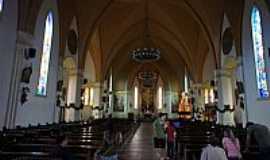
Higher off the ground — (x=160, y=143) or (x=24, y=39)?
(x=24, y=39)

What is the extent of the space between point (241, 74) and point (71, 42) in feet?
37.9

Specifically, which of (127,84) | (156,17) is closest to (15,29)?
(156,17)

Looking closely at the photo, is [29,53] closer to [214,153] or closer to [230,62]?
[214,153]

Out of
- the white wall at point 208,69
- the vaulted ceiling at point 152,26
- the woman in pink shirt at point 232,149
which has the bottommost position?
the woman in pink shirt at point 232,149

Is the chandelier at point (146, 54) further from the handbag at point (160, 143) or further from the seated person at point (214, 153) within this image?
the seated person at point (214, 153)

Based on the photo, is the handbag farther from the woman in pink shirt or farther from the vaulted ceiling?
the vaulted ceiling

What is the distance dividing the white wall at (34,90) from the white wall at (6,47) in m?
0.78

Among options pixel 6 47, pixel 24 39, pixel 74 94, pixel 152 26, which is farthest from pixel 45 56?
pixel 152 26

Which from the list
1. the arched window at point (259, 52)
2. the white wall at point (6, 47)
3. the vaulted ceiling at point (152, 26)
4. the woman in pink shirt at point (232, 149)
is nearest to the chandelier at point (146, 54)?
the vaulted ceiling at point (152, 26)

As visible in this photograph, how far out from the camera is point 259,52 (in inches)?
492

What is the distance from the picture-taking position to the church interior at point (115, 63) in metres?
7.87

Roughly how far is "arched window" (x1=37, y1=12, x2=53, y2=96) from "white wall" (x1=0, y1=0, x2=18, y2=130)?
282 centimetres

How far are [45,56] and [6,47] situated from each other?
3451 millimetres

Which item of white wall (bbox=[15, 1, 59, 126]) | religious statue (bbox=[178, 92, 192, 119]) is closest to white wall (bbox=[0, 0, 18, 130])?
white wall (bbox=[15, 1, 59, 126])
